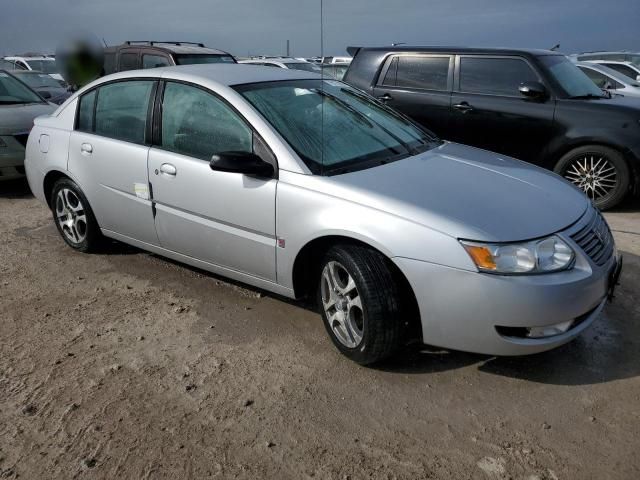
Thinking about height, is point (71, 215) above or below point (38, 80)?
below

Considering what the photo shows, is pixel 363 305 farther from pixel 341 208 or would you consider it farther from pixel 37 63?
pixel 37 63

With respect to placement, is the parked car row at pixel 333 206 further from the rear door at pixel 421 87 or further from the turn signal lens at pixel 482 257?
the rear door at pixel 421 87

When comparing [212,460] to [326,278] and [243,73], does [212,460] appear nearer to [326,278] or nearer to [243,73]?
[326,278]

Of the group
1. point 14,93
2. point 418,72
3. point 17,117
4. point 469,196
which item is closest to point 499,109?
point 418,72

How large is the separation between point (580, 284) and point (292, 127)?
5.91ft

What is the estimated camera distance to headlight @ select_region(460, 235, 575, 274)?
263cm

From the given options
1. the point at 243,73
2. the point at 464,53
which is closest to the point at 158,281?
the point at 243,73

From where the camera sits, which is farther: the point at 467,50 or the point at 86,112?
the point at 467,50

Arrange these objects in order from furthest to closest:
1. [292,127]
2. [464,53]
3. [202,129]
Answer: [464,53]
[202,129]
[292,127]

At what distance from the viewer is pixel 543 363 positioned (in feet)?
10.2

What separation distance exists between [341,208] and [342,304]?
533 mm

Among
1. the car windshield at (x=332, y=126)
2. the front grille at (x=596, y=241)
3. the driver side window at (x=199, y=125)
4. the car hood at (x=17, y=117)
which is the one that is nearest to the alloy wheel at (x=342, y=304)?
the car windshield at (x=332, y=126)

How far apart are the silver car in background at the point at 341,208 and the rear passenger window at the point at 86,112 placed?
1 centimetres

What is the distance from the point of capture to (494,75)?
21.4 feet
